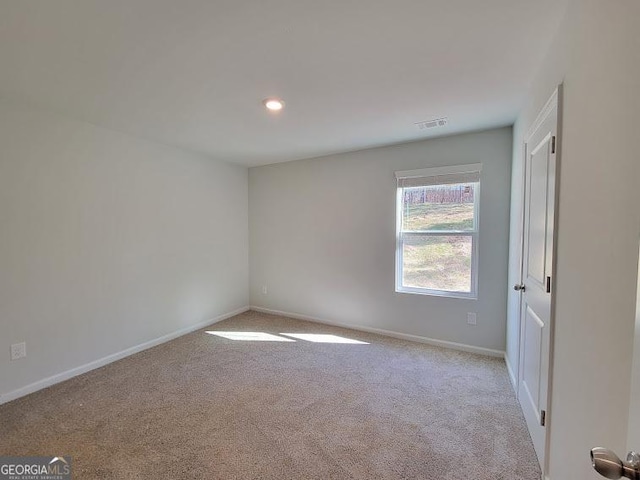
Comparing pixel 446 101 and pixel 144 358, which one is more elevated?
pixel 446 101

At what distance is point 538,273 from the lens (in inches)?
70.1

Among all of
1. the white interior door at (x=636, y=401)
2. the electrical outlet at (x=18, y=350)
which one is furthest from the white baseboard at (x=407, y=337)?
the white interior door at (x=636, y=401)

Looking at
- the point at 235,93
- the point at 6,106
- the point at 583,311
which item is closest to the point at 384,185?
the point at 235,93

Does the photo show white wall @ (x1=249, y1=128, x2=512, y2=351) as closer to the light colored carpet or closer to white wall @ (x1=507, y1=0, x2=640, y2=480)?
the light colored carpet

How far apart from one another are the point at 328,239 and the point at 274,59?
8.35 ft

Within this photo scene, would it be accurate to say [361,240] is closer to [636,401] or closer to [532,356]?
[532,356]

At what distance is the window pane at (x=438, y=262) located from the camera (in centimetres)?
Result: 322

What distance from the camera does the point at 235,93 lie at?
219 centimetres

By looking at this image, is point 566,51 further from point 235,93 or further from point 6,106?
point 6,106

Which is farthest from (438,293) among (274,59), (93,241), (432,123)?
(93,241)

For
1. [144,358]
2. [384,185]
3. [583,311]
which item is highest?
[384,185]

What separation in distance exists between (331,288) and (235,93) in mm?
2683

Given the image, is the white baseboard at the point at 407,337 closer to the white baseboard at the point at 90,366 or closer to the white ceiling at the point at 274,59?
the white baseboard at the point at 90,366

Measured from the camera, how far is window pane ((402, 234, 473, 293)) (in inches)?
127
